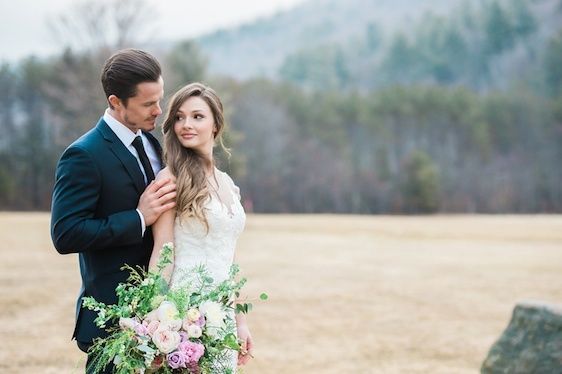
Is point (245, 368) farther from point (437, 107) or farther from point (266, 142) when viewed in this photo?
point (437, 107)

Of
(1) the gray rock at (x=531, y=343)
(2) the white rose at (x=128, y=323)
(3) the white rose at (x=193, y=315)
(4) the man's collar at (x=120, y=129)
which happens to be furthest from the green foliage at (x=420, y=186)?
(2) the white rose at (x=128, y=323)

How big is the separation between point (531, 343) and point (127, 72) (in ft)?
15.8

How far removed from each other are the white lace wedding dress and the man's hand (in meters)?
0.19

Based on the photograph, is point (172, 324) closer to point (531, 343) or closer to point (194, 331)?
point (194, 331)

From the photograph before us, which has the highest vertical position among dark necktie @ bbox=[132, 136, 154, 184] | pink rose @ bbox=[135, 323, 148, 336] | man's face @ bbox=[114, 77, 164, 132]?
man's face @ bbox=[114, 77, 164, 132]

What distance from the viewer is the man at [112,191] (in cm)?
313

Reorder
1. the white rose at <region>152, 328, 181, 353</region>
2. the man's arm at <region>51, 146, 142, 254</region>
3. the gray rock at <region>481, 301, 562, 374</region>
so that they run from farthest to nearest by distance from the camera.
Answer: the gray rock at <region>481, 301, 562, 374</region>
the man's arm at <region>51, 146, 142, 254</region>
the white rose at <region>152, 328, 181, 353</region>

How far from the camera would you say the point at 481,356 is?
8977 millimetres

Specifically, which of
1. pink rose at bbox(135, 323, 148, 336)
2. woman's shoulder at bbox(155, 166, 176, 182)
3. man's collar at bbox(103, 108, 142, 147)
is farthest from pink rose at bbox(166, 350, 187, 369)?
man's collar at bbox(103, 108, 142, 147)

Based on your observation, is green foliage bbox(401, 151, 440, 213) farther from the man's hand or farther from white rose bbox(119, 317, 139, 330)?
white rose bbox(119, 317, 139, 330)

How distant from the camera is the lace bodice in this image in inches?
139

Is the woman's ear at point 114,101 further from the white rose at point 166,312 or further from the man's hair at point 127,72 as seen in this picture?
the white rose at point 166,312

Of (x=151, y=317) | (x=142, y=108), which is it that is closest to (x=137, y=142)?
(x=142, y=108)

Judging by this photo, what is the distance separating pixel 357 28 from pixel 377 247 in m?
178
